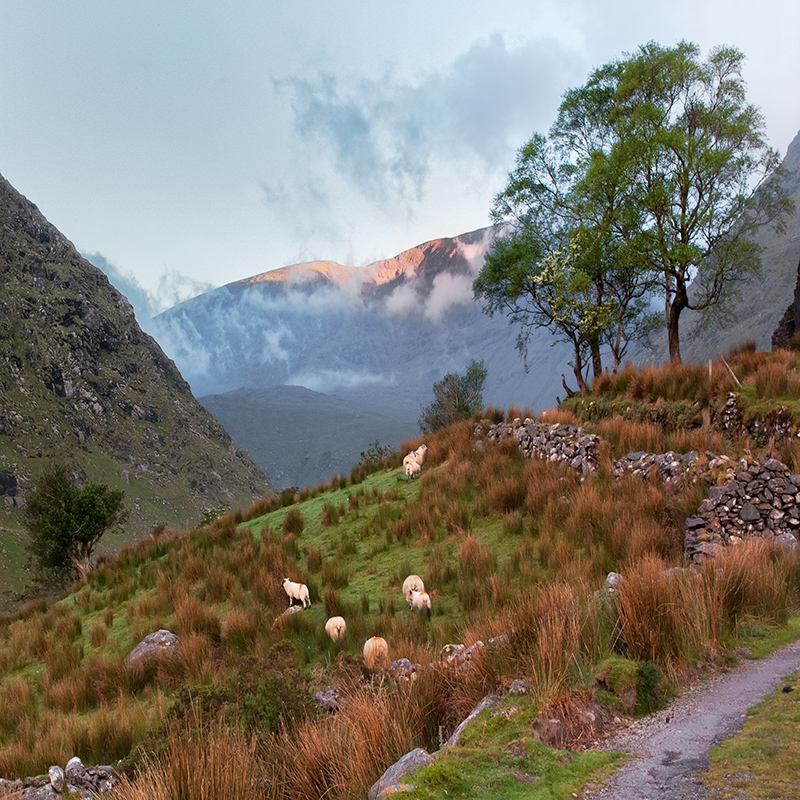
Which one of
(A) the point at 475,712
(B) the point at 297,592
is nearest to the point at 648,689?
(A) the point at 475,712

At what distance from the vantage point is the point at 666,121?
22.3 metres

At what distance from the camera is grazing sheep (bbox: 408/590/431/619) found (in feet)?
26.7

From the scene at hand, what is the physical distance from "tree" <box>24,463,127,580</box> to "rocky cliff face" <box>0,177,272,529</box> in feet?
253

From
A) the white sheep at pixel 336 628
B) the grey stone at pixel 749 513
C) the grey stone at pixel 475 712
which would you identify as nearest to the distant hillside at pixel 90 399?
the white sheep at pixel 336 628

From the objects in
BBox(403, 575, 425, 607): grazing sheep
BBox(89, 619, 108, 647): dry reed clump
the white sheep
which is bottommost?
BBox(89, 619, 108, 647): dry reed clump

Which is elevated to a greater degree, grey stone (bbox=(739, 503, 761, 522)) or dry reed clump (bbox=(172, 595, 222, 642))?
grey stone (bbox=(739, 503, 761, 522))

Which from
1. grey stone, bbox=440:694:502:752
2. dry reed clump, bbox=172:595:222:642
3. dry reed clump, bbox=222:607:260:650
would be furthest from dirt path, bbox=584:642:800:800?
dry reed clump, bbox=172:595:222:642

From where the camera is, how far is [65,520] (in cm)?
2989

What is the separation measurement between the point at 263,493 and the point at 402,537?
5941 inches

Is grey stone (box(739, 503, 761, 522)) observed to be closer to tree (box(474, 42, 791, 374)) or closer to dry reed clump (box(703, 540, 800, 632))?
dry reed clump (box(703, 540, 800, 632))

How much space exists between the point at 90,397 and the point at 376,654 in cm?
13989

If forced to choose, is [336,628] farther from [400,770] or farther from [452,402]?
[452,402]

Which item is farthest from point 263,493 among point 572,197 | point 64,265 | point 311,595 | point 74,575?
point 311,595

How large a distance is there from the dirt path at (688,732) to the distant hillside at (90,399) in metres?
107
